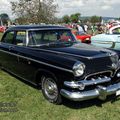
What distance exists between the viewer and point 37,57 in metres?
5.61

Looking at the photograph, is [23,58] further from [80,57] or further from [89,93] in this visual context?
[89,93]

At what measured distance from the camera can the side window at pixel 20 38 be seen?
6363 mm

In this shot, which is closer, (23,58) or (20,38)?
(23,58)

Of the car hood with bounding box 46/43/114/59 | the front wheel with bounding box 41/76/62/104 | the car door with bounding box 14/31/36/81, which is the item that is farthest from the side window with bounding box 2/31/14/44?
the front wheel with bounding box 41/76/62/104

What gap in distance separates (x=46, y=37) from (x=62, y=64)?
1.57m

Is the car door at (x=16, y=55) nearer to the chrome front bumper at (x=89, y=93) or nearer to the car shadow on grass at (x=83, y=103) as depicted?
the car shadow on grass at (x=83, y=103)

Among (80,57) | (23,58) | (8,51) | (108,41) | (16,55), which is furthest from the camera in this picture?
(108,41)

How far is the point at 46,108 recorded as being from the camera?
5270 millimetres

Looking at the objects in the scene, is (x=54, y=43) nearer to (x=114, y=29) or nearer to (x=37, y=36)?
(x=37, y=36)

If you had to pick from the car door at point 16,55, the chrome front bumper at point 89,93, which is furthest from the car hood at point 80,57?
the car door at point 16,55

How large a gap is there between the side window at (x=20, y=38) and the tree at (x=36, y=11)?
17.5 meters

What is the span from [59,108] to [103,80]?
1144 mm

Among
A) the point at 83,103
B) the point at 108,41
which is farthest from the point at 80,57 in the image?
the point at 108,41

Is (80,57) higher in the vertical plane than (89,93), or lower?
higher
